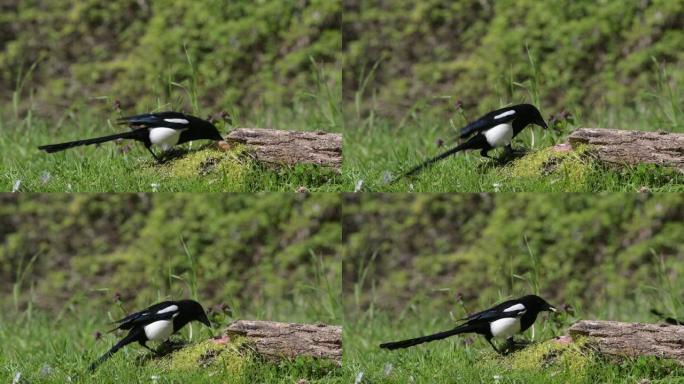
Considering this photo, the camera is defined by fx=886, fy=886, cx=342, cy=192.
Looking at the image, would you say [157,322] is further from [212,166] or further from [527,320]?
[527,320]

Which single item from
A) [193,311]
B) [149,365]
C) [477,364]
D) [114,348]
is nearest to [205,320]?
[193,311]

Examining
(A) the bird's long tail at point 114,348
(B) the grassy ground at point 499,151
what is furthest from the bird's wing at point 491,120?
(A) the bird's long tail at point 114,348

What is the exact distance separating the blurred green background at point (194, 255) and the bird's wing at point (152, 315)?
311mm

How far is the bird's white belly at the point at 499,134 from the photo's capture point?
17.8ft

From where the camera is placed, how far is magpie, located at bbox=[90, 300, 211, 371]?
16.9ft

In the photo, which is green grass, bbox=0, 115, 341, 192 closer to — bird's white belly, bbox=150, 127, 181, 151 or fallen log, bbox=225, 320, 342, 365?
bird's white belly, bbox=150, 127, 181, 151

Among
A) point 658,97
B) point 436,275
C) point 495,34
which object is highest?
point 495,34

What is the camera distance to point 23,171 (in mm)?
5641

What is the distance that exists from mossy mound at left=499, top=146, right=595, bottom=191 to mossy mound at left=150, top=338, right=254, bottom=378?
1923mm

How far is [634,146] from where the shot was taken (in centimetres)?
525

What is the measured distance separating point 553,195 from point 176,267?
257 centimetres

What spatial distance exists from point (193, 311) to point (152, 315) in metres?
0.24

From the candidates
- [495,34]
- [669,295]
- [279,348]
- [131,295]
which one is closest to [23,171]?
[131,295]

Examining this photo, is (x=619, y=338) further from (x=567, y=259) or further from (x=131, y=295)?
(x=131, y=295)
